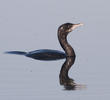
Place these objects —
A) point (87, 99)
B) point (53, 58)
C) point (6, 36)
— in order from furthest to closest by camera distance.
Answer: point (6, 36), point (53, 58), point (87, 99)

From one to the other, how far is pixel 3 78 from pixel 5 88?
4.42 feet

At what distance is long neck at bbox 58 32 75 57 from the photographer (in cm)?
2428

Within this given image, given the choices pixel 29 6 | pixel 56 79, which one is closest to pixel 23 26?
pixel 29 6

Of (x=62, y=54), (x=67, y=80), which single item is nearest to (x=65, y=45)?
(x=62, y=54)

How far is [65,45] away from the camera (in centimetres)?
2475

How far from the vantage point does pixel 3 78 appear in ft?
63.0

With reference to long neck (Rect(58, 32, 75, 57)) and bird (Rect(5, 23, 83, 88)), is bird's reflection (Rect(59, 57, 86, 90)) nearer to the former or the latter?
bird (Rect(5, 23, 83, 88))

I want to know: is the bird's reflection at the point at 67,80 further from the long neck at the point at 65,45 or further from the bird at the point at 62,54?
the long neck at the point at 65,45

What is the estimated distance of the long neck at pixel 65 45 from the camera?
24281mm

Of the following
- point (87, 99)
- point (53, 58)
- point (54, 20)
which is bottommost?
point (87, 99)

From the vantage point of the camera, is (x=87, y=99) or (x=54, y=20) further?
(x=54, y=20)

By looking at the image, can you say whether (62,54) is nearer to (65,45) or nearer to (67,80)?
(65,45)

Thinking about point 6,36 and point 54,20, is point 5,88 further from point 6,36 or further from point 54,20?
point 54,20

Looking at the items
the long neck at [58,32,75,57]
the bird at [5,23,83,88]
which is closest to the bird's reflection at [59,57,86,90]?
the bird at [5,23,83,88]
